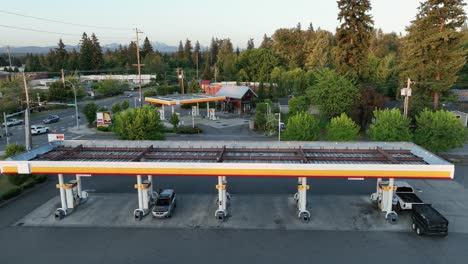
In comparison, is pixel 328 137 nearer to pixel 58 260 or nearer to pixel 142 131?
pixel 142 131

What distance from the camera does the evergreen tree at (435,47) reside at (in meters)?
37.9

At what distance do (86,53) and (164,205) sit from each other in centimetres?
10926

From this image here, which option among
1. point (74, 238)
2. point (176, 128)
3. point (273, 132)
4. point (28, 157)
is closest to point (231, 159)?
point (74, 238)

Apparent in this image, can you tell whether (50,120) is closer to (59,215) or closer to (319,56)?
(59,215)

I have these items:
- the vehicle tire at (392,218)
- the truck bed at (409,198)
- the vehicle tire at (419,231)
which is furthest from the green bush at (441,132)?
the vehicle tire at (419,231)

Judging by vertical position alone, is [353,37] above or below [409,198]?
above

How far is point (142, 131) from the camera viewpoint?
31875mm

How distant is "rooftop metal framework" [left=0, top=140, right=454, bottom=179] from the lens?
18328 mm

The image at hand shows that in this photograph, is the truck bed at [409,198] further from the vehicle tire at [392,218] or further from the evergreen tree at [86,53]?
the evergreen tree at [86,53]

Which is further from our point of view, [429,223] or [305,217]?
[305,217]

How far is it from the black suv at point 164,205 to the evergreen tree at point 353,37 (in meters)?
32.7

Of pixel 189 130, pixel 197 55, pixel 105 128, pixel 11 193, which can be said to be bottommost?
pixel 11 193

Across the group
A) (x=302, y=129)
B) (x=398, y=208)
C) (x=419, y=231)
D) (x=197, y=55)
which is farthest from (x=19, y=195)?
(x=197, y=55)

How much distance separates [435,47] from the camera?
1531 inches
